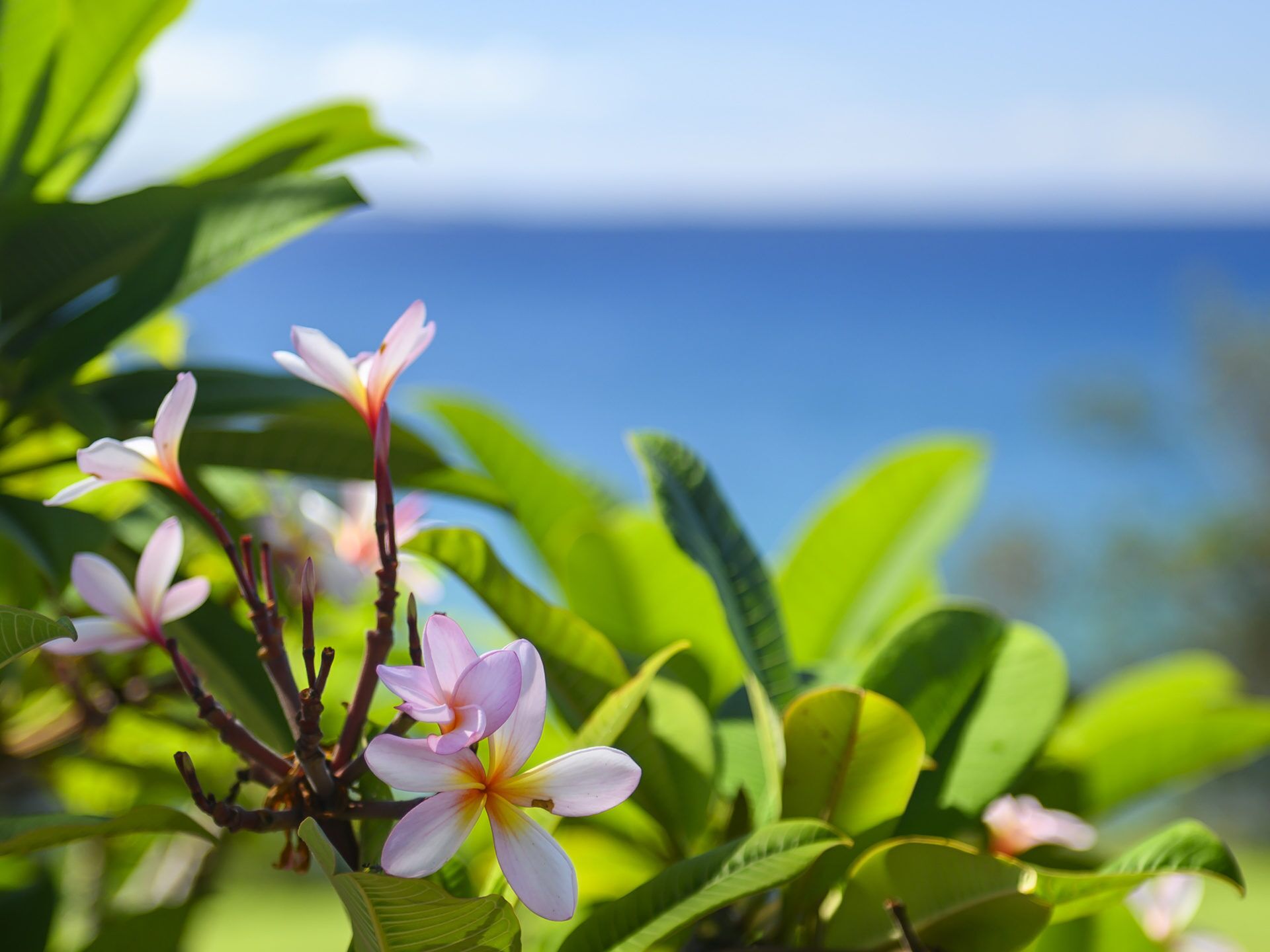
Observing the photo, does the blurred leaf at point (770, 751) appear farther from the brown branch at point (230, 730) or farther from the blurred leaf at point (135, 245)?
the blurred leaf at point (135, 245)

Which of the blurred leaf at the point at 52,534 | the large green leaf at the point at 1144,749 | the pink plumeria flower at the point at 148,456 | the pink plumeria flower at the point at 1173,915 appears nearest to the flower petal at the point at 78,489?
the pink plumeria flower at the point at 148,456

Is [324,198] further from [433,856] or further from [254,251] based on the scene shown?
[433,856]

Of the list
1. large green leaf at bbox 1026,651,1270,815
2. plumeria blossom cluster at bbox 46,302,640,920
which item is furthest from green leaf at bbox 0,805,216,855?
large green leaf at bbox 1026,651,1270,815

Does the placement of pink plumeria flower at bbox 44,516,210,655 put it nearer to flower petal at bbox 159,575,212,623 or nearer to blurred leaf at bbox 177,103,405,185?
flower petal at bbox 159,575,212,623

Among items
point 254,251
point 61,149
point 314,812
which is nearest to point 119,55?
point 61,149

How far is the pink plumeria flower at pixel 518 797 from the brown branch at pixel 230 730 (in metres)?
0.09

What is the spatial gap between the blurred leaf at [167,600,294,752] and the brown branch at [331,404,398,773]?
0.14 meters

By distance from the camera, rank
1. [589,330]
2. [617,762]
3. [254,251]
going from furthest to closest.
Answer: [589,330], [254,251], [617,762]

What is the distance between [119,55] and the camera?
79cm

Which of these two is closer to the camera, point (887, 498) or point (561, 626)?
point (561, 626)

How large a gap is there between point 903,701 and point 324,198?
47 centimetres

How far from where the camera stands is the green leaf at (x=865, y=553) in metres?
0.79

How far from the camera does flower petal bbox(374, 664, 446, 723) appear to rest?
35 centimetres

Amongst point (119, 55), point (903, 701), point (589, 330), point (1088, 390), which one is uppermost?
point (119, 55)
